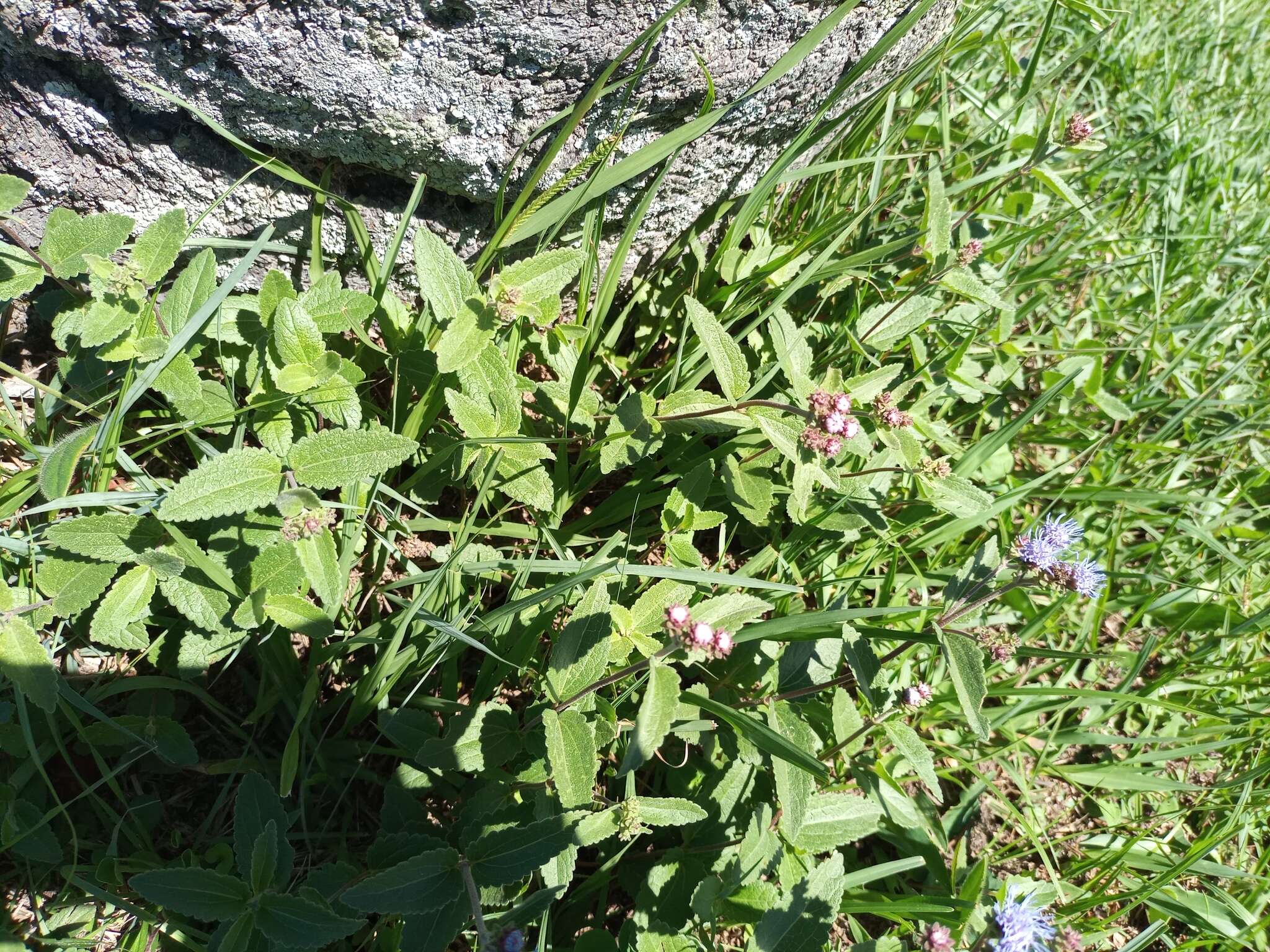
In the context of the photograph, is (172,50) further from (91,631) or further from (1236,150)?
(1236,150)

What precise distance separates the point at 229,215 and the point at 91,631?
120 centimetres

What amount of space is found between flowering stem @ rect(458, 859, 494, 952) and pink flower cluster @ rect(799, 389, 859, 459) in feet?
4.27

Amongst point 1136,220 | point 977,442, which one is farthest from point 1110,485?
point 1136,220

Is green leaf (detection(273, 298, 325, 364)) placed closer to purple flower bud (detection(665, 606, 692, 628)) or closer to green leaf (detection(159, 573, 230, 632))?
green leaf (detection(159, 573, 230, 632))

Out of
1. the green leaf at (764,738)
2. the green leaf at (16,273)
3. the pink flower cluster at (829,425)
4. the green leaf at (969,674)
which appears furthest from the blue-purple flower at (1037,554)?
the green leaf at (16,273)

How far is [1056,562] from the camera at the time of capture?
2.19 metres

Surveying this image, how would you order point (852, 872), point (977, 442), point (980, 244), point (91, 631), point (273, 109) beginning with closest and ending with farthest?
point (91, 631), point (273, 109), point (852, 872), point (980, 244), point (977, 442)

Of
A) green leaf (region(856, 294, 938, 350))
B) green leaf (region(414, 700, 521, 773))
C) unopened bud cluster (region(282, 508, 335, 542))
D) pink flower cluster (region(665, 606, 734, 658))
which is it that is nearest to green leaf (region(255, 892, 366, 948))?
green leaf (region(414, 700, 521, 773))

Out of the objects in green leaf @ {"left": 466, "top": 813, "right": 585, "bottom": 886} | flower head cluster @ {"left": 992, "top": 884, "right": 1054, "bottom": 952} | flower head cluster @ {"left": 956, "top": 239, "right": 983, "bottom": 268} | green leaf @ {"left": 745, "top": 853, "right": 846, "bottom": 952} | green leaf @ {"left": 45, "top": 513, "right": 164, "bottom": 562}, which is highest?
flower head cluster @ {"left": 956, "top": 239, "right": 983, "bottom": 268}

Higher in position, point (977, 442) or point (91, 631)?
point (977, 442)

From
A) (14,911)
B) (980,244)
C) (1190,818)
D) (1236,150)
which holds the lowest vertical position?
(14,911)

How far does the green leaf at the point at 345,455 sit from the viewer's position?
2045 millimetres

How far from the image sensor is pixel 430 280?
2.27m

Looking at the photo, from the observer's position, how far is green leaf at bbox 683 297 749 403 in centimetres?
233
